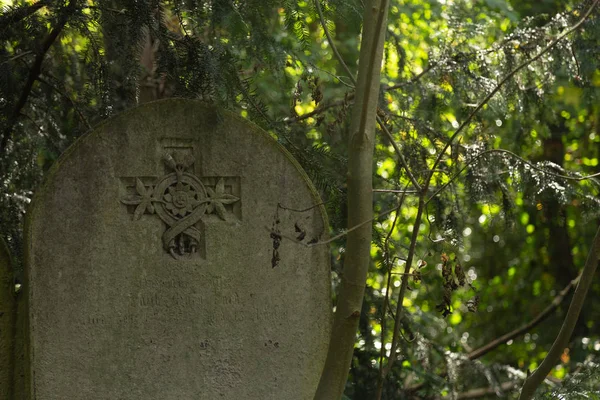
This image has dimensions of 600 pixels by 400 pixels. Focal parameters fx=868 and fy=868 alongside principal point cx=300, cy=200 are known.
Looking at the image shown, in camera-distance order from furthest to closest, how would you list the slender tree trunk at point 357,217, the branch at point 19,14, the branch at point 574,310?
the branch at point 19,14, the branch at point 574,310, the slender tree trunk at point 357,217

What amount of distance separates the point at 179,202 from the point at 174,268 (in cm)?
26

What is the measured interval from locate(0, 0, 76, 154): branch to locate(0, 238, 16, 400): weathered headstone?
1006mm

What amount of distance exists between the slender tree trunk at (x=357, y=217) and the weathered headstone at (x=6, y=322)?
1.26 metres

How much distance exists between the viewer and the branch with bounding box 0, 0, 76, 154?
361cm

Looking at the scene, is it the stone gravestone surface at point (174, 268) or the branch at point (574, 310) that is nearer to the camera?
the branch at point (574, 310)

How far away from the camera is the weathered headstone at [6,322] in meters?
3.22

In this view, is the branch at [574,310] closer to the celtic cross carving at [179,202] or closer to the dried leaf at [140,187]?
the celtic cross carving at [179,202]

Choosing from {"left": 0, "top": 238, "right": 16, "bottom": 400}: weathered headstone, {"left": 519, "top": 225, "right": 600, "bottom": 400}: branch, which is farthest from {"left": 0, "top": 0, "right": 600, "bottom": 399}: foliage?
{"left": 0, "top": 238, "right": 16, "bottom": 400}: weathered headstone

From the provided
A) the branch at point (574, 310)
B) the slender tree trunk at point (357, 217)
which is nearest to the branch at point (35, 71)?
the slender tree trunk at point (357, 217)

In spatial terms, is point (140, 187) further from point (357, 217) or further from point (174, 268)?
point (357, 217)

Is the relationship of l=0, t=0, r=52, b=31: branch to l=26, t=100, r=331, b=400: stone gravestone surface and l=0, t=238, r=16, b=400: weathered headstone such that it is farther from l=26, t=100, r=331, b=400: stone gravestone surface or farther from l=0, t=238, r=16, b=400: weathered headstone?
l=0, t=238, r=16, b=400: weathered headstone

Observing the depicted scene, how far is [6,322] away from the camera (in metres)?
3.24

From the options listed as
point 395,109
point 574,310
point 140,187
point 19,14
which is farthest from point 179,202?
point 395,109

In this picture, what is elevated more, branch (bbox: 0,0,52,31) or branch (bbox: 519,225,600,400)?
branch (bbox: 0,0,52,31)
